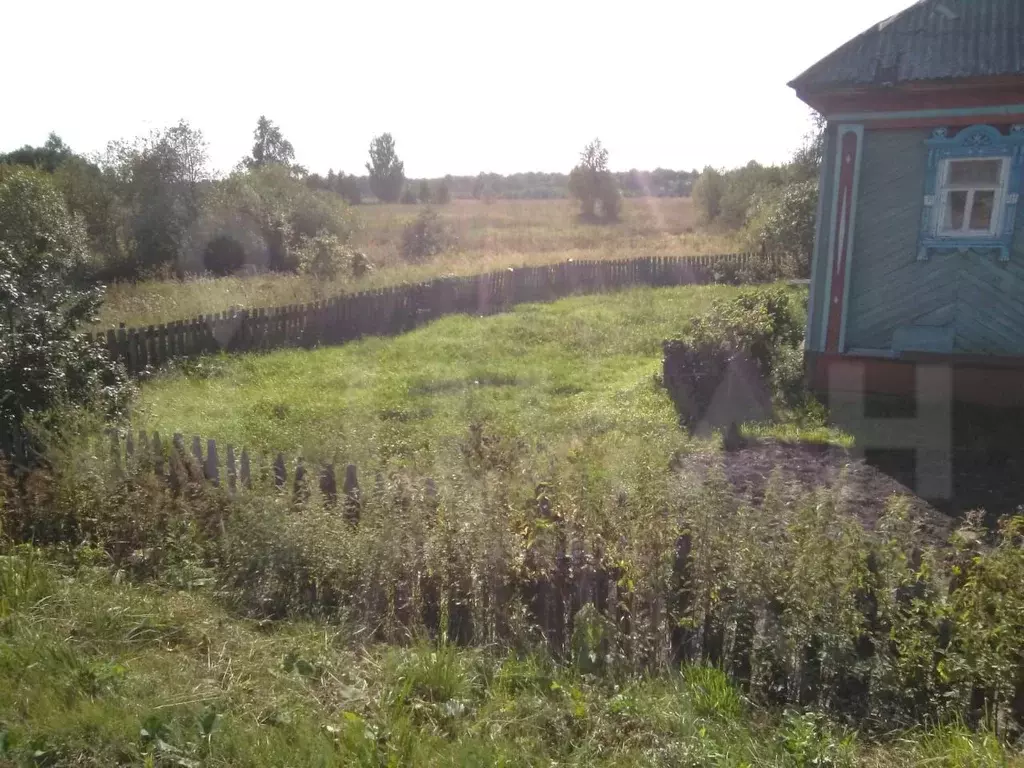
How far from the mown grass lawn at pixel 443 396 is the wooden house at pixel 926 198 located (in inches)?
100

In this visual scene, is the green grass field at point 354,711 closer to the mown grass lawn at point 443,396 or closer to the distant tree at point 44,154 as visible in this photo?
the mown grass lawn at point 443,396

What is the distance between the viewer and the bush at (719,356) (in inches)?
341

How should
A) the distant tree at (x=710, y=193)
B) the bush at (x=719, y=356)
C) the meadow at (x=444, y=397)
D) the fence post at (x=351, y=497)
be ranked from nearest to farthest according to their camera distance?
the fence post at (x=351, y=497) → the meadow at (x=444, y=397) → the bush at (x=719, y=356) → the distant tree at (x=710, y=193)

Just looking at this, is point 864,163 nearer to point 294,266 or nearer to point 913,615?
point 913,615

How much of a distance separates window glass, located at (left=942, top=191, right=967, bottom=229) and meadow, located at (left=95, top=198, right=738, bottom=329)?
33.0 feet

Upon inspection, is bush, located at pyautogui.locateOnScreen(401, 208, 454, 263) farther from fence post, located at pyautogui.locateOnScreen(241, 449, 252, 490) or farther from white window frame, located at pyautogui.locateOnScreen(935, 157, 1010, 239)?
fence post, located at pyautogui.locateOnScreen(241, 449, 252, 490)

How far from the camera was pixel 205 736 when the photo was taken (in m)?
3.16

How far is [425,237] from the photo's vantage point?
105 feet

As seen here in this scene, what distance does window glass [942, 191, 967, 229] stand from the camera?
330 inches

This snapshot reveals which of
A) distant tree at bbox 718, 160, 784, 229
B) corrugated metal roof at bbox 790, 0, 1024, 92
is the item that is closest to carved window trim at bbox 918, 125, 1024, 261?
corrugated metal roof at bbox 790, 0, 1024, 92

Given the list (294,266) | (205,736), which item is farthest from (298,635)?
(294,266)

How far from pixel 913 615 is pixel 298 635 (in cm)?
293

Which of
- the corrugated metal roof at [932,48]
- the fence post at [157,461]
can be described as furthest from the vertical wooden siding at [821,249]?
the fence post at [157,461]

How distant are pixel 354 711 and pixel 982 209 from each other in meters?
8.19
